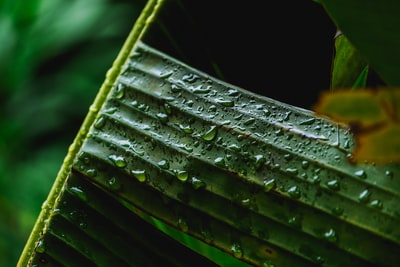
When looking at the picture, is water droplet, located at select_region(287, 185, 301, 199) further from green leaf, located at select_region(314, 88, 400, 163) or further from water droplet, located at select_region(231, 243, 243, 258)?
green leaf, located at select_region(314, 88, 400, 163)

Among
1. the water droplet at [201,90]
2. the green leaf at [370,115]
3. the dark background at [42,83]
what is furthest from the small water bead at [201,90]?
the dark background at [42,83]

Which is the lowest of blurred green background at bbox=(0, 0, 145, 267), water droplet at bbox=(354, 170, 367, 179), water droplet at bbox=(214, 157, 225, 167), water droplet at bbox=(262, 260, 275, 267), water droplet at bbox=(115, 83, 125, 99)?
water droplet at bbox=(262, 260, 275, 267)

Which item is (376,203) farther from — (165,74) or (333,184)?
(165,74)

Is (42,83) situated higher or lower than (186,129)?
higher

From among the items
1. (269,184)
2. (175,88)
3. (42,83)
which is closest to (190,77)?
(175,88)

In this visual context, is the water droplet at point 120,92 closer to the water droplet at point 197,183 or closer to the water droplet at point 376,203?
the water droplet at point 197,183

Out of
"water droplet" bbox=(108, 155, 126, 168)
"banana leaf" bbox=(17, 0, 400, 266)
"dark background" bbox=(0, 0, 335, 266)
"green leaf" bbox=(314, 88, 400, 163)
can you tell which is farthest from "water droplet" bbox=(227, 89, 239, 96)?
"dark background" bbox=(0, 0, 335, 266)
